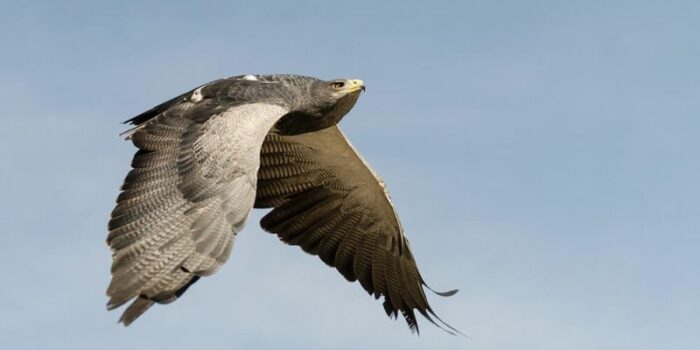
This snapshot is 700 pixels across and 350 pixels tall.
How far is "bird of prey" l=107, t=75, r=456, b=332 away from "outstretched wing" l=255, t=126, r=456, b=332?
0.6 inches

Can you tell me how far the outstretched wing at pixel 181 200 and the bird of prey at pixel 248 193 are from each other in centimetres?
1

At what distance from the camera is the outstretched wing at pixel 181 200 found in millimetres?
12828

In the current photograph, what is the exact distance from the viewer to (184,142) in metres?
15.0

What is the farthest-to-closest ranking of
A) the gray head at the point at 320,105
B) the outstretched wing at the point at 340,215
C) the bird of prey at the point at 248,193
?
the outstretched wing at the point at 340,215, the gray head at the point at 320,105, the bird of prey at the point at 248,193

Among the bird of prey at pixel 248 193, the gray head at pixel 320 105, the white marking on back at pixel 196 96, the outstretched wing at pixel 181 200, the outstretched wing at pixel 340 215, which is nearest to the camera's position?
the outstretched wing at pixel 181 200

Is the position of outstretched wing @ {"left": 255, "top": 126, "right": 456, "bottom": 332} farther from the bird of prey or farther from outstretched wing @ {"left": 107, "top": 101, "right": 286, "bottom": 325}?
outstretched wing @ {"left": 107, "top": 101, "right": 286, "bottom": 325}

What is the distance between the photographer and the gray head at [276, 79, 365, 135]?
664 inches

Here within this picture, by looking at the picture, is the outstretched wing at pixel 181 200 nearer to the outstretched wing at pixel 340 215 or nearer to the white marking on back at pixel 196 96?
the white marking on back at pixel 196 96

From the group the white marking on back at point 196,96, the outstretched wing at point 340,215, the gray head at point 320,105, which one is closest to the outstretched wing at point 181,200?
the white marking on back at point 196,96

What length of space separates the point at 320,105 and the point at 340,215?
280 centimetres

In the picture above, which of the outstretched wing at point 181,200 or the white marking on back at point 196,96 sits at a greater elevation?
the white marking on back at point 196,96

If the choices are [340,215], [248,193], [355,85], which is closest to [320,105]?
[355,85]

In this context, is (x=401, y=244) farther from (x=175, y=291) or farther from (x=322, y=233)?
(x=175, y=291)

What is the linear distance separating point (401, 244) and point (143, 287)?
690 centimetres
